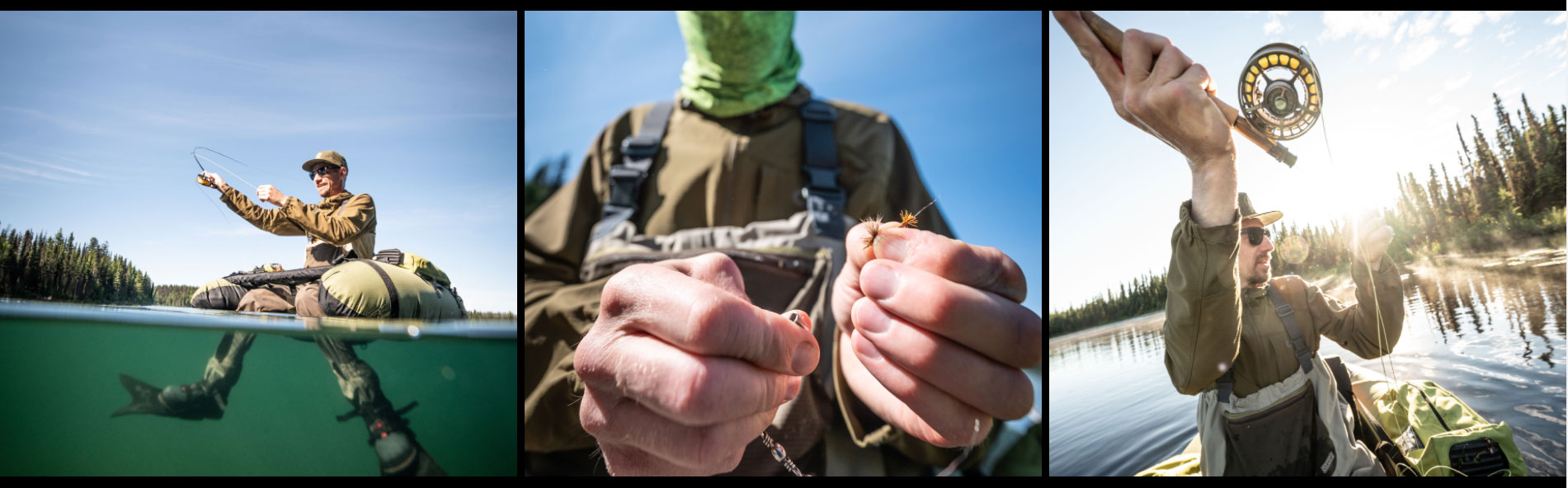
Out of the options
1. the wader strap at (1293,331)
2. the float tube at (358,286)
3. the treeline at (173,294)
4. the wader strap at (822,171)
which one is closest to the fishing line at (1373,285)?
the wader strap at (1293,331)

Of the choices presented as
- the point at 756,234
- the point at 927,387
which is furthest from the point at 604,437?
the point at 756,234

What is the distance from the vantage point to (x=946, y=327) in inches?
44.4

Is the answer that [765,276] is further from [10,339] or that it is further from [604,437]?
[10,339]

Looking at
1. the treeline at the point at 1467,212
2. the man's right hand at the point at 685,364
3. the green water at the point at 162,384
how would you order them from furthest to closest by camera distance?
the green water at the point at 162,384 < the treeline at the point at 1467,212 < the man's right hand at the point at 685,364

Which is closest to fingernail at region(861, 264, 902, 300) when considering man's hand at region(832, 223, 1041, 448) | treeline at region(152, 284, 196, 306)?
man's hand at region(832, 223, 1041, 448)

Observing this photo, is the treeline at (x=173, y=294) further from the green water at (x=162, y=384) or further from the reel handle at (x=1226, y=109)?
the reel handle at (x=1226, y=109)

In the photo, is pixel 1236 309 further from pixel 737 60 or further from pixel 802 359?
pixel 737 60

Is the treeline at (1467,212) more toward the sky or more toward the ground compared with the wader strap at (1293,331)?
more toward the sky

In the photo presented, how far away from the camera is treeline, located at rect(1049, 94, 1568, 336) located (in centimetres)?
181

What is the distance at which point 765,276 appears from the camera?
1900 mm

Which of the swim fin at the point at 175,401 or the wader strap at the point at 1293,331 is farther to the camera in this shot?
the swim fin at the point at 175,401

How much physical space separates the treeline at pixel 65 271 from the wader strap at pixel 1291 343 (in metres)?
3.11

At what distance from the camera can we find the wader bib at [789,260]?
1793 mm

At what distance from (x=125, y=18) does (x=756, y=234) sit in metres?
2.15
